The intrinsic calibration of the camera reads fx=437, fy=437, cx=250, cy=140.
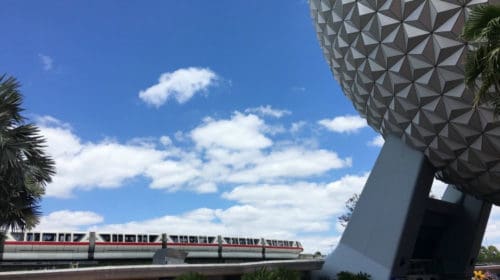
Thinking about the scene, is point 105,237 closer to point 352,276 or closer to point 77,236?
point 77,236

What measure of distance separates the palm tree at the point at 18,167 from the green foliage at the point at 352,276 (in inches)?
555

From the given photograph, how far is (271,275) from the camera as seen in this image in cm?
1608

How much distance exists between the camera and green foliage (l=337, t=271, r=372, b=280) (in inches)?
797

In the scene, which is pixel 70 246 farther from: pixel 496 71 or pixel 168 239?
pixel 496 71

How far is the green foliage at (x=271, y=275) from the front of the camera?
52.3ft

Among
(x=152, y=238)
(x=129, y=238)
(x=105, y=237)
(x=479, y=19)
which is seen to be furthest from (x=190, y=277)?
(x=152, y=238)

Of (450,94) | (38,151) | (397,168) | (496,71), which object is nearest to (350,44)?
(450,94)

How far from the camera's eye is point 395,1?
658 inches

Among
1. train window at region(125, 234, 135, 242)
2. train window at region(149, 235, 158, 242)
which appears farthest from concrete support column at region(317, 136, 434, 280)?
train window at region(125, 234, 135, 242)


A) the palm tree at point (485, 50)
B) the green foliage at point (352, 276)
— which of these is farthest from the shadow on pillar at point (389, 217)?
the palm tree at point (485, 50)

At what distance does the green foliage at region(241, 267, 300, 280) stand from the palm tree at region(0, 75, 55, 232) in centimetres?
785

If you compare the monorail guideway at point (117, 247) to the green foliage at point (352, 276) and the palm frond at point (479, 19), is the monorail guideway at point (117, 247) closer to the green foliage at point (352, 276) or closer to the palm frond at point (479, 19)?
the green foliage at point (352, 276)

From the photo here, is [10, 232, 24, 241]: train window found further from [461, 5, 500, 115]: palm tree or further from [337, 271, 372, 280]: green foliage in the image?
[461, 5, 500, 115]: palm tree

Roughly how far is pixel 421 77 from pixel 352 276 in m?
9.58
